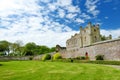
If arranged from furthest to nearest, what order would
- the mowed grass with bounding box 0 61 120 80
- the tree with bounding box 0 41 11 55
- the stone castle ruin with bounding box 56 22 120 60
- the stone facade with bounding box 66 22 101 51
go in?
1. the tree with bounding box 0 41 11 55
2. the stone facade with bounding box 66 22 101 51
3. the stone castle ruin with bounding box 56 22 120 60
4. the mowed grass with bounding box 0 61 120 80

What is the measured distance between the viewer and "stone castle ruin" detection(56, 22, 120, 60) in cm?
2219

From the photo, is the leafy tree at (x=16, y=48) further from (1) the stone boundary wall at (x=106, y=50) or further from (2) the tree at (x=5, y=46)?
(1) the stone boundary wall at (x=106, y=50)

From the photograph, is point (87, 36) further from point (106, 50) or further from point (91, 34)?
point (106, 50)

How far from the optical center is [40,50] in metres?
85.0

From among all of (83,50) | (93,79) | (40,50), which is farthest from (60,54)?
(40,50)

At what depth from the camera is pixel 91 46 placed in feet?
90.4

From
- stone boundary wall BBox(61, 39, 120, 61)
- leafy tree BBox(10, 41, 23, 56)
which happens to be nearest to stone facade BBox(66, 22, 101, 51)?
stone boundary wall BBox(61, 39, 120, 61)

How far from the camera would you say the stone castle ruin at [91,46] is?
2219 centimetres

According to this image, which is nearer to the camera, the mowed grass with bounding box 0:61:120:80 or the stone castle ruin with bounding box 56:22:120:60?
the mowed grass with bounding box 0:61:120:80

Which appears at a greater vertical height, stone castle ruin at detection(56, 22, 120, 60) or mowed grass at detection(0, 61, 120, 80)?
stone castle ruin at detection(56, 22, 120, 60)

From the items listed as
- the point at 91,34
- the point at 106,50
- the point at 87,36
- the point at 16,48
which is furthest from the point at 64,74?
the point at 16,48

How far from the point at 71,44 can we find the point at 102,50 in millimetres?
35506

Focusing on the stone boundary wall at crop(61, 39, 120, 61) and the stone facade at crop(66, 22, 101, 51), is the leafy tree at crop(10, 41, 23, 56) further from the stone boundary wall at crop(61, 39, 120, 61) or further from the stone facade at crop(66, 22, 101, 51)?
the stone boundary wall at crop(61, 39, 120, 61)

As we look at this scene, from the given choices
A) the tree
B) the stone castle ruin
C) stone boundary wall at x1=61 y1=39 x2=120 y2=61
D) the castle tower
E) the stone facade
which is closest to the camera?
stone boundary wall at x1=61 y1=39 x2=120 y2=61
